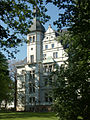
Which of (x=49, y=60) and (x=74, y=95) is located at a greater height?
(x=49, y=60)

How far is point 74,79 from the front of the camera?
1462 centimetres

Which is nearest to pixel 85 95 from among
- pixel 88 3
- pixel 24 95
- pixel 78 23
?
pixel 78 23

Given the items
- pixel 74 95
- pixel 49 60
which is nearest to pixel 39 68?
pixel 49 60

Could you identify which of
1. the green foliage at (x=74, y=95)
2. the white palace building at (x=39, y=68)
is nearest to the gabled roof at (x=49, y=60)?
the white palace building at (x=39, y=68)

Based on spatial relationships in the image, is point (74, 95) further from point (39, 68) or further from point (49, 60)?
point (39, 68)

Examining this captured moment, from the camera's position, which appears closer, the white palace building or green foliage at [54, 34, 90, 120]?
green foliage at [54, 34, 90, 120]

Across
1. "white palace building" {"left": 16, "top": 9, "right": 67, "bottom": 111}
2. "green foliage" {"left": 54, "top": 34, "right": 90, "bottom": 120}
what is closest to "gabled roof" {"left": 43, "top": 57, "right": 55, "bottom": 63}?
"white palace building" {"left": 16, "top": 9, "right": 67, "bottom": 111}

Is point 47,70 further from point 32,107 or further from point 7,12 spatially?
point 7,12

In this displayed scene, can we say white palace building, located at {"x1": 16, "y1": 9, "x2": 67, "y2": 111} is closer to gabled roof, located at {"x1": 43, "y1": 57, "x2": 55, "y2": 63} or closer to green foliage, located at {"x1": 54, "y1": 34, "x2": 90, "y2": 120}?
gabled roof, located at {"x1": 43, "y1": 57, "x2": 55, "y2": 63}

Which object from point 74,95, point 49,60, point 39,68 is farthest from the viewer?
point 39,68

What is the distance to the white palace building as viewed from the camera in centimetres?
4359

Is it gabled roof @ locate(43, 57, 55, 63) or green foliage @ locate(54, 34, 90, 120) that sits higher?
gabled roof @ locate(43, 57, 55, 63)

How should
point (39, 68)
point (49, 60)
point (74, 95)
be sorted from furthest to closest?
1. point (39, 68)
2. point (49, 60)
3. point (74, 95)

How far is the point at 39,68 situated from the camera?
149ft
